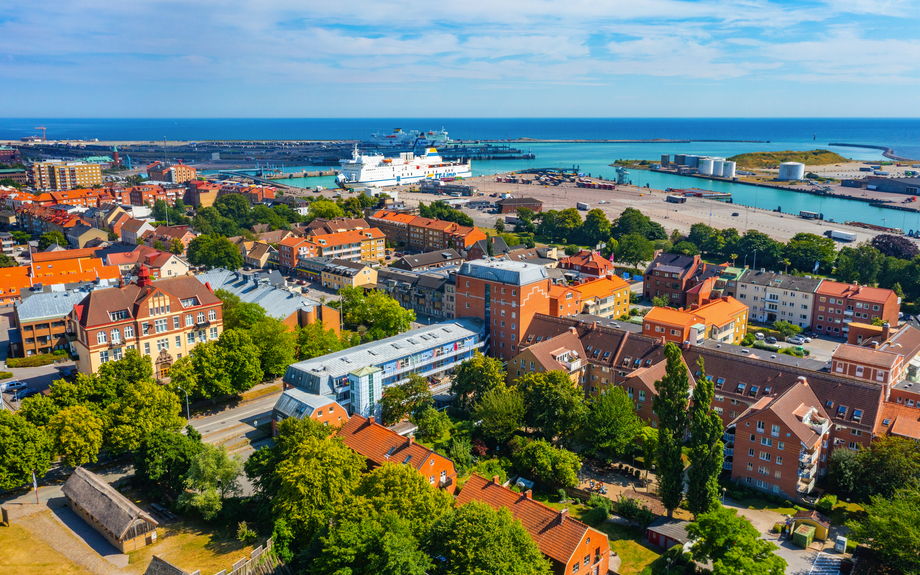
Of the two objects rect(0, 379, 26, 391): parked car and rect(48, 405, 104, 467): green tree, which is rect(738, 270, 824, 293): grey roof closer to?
rect(48, 405, 104, 467): green tree

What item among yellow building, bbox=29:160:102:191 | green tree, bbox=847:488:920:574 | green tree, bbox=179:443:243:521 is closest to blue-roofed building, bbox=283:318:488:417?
green tree, bbox=179:443:243:521

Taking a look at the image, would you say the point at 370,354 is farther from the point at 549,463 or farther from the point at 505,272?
the point at 549,463

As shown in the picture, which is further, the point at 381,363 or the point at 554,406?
the point at 381,363

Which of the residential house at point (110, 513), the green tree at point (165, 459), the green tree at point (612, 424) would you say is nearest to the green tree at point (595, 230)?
the green tree at point (612, 424)

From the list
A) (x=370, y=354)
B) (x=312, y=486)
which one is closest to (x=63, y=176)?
(x=370, y=354)

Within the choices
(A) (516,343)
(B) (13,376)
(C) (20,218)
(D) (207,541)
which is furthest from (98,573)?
(C) (20,218)

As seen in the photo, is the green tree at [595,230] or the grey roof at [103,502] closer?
the grey roof at [103,502]

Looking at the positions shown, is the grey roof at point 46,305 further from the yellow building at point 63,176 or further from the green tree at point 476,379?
the yellow building at point 63,176
